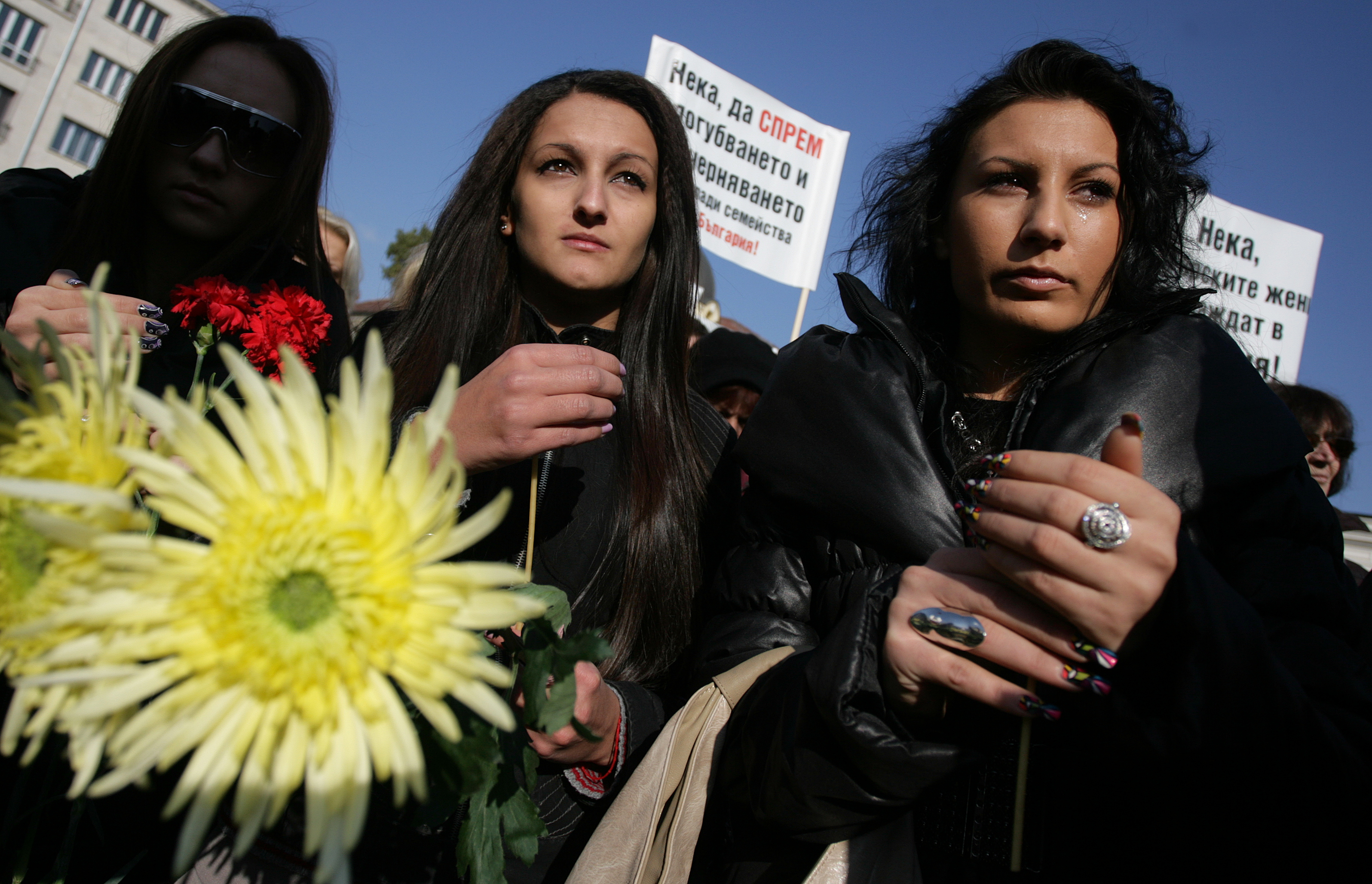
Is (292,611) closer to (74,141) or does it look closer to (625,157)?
(625,157)

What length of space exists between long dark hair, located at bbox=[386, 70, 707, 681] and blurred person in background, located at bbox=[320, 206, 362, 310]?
304 centimetres

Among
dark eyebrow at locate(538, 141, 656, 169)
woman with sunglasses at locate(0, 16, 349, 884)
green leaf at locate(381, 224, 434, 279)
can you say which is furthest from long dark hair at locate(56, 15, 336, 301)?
green leaf at locate(381, 224, 434, 279)

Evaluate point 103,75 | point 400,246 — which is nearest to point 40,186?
point 400,246

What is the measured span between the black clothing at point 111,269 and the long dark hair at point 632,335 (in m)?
0.34

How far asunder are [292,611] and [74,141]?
45.9 meters

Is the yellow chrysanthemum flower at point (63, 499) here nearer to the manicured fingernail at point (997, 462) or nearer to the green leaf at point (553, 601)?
the green leaf at point (553, 601)

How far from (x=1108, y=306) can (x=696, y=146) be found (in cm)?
517

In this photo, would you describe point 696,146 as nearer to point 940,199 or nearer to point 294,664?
point 940,199

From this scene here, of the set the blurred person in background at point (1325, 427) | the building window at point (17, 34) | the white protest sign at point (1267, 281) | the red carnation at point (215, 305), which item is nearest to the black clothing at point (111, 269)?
the red carnation at point (215, 305)

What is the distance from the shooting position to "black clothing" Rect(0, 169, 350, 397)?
208 centimetres

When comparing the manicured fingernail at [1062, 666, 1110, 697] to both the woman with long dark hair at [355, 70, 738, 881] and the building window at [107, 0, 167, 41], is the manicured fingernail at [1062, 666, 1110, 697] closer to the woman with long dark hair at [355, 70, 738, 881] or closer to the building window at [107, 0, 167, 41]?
the woman with long dark hair at [355, 70, 738, 881]

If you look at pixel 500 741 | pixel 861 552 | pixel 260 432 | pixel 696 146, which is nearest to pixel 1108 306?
pixel 861 552

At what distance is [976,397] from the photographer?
6.03 ft

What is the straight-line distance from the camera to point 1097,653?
1.10m
